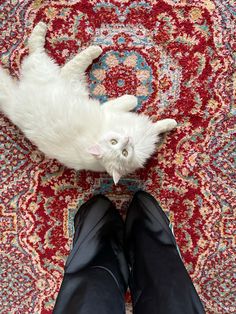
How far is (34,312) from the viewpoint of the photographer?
1364 millimetres

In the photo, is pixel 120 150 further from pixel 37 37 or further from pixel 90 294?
pixel 37 37

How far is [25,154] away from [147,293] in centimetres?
70

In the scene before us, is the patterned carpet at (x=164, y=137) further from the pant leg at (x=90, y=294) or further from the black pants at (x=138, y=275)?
the pant leg at (x=90, y=294)

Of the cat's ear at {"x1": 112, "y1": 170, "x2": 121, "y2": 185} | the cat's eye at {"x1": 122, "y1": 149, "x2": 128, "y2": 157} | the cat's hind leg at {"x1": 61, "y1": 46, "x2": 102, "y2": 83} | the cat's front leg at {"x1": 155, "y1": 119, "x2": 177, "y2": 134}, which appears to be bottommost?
the cat's ear at {"x1": 112, "y1": 170, "x2": 121, "y2": 185}

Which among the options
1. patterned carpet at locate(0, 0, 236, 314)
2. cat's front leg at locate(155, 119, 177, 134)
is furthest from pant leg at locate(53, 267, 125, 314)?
cat's front leg at locate(155, 119, 177, 134)

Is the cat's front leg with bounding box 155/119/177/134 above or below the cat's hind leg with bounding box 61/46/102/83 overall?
below

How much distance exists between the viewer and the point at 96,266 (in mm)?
1083

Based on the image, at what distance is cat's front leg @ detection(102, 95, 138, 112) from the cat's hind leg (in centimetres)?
15

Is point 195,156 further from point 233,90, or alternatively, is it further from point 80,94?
point 80,94

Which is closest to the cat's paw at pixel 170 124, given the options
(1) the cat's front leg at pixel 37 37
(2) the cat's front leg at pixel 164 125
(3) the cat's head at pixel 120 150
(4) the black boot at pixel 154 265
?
(2) the cat's front leg at pixel 164 125

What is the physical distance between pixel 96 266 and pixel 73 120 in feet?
1.64

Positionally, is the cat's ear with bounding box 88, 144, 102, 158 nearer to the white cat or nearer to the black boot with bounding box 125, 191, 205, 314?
the white cat

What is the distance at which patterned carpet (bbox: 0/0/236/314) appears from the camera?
121cm

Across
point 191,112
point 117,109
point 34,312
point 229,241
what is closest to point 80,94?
point 117,109
